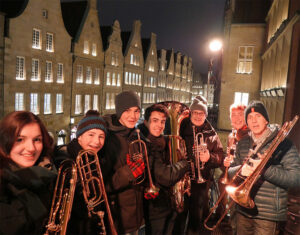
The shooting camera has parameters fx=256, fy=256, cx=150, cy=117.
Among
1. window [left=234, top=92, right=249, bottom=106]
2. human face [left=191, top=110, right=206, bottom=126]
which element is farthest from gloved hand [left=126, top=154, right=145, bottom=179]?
window [left=234, top=92, right=249, bottom=106]

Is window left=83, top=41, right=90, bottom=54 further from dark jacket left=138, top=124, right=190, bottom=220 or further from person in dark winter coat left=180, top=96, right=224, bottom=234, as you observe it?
dark jacket left=138, top=124, right=190, bottom=220

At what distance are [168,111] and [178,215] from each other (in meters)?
1.81

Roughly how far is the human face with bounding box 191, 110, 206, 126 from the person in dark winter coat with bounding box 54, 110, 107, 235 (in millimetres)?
2266

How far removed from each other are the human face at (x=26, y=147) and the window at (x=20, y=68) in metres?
18.8

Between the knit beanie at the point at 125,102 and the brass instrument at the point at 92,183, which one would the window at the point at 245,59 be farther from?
the brass instrument at the point at 92,183

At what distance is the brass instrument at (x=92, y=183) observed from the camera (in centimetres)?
295

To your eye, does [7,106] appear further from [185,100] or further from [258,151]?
[185,100]

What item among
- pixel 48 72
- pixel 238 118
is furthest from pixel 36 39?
pixel 238 118

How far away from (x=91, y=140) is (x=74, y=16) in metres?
26.6

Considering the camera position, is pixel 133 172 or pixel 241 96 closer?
pixel 133 172

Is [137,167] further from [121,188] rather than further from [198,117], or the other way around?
[198,117]

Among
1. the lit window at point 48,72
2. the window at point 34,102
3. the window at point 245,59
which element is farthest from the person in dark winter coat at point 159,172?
the lit window at point 48,72

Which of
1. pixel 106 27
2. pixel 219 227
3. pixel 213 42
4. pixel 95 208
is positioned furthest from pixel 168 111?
pixel 106 27

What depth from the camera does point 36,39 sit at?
2050 centimetres
